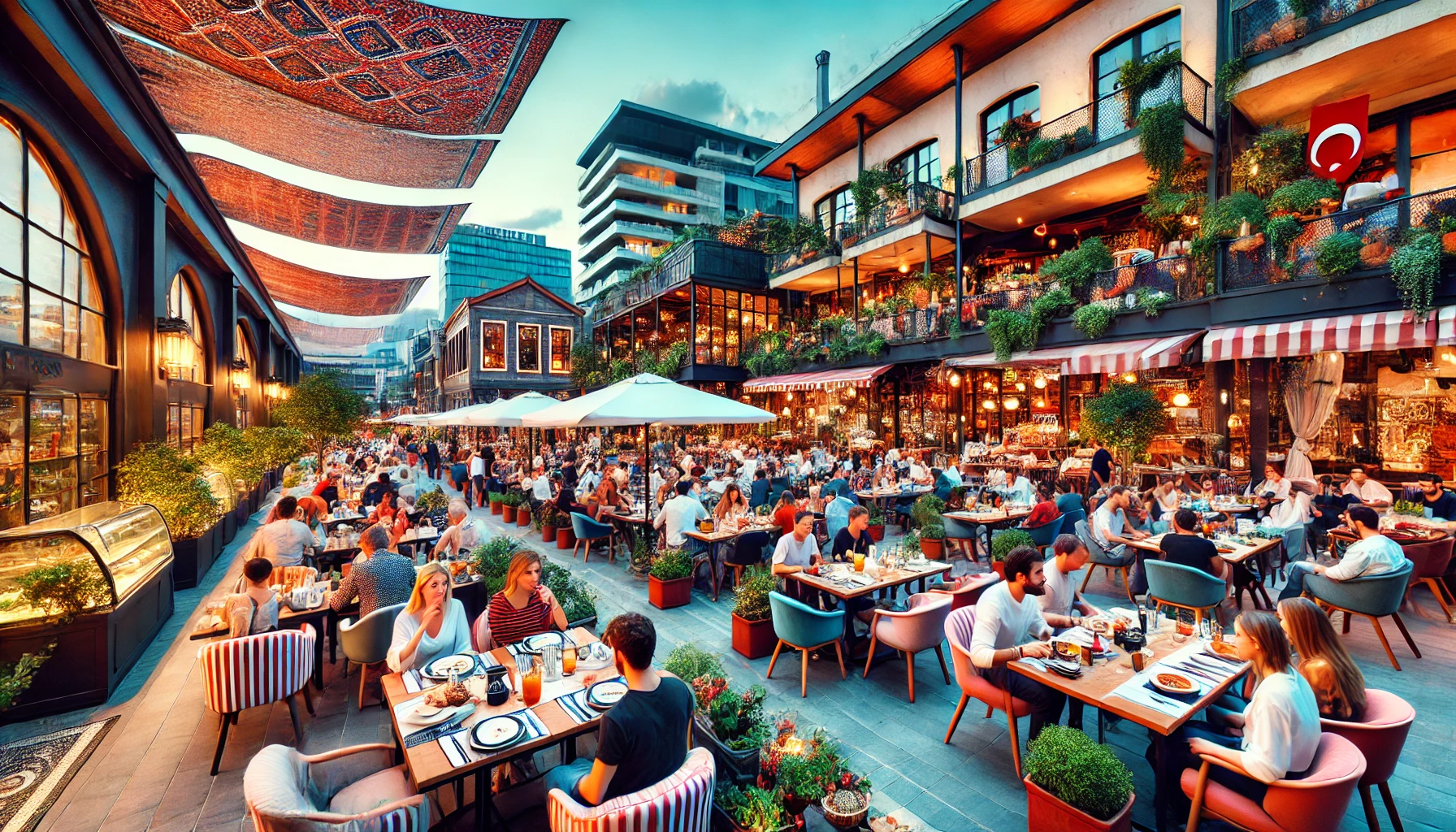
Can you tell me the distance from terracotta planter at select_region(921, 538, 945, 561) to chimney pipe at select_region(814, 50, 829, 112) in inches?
877

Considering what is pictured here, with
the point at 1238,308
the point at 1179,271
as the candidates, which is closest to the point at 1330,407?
the point at 1238,308

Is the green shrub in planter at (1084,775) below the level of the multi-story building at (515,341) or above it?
below

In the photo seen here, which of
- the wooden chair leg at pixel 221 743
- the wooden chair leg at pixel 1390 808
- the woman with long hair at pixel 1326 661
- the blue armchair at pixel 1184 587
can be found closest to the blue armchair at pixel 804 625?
the woman with long hair at pixel 1326 661

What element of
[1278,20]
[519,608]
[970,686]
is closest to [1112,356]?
[1278,20]

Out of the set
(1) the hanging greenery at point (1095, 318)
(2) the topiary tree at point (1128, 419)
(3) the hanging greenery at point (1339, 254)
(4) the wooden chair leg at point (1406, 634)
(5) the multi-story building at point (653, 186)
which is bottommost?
(4) the wooden chair leg at point (1406, 634)

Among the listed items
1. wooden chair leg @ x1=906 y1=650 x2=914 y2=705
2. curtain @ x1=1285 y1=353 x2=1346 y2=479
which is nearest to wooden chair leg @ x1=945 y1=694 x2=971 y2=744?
wooden chair leg @ x1=906 y1=650 x2=914 y2=705

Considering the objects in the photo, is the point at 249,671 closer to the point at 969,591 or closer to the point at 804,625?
the point at 804,625

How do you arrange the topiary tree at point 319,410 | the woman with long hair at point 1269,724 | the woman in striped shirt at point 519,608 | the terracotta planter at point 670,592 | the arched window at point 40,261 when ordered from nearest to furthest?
the woman with long hair at point 1269,724
the woman in striped shirt at point 519,608
the arched window at point 40,261
the terracotta planter at point 670,592
the topiary tree at point 319,410

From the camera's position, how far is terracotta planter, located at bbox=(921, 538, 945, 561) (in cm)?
798

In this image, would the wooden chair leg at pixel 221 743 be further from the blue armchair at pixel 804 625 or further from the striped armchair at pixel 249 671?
the blue armchair at pixel 804 625

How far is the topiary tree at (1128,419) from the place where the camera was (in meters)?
10.0

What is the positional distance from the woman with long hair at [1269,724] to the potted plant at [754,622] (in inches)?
126

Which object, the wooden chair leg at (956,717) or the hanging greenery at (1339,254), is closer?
the wooden chair leg at (956,717)

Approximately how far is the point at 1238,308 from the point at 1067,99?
7536 mm
